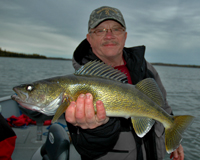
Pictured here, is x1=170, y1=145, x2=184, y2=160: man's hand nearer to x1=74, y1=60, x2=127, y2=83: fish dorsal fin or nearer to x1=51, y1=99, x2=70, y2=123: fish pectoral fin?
x1=74, y1=60, x2=127, y2=83: fish dorsal fin

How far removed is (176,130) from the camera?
2658 millimetres

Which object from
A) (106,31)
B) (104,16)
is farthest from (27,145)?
(104,16)

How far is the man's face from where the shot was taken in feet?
10.8

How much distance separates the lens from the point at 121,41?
11.2ft

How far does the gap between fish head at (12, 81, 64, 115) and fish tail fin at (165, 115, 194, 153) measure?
183cm

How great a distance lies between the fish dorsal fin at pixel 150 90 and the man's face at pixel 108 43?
3.13 ft

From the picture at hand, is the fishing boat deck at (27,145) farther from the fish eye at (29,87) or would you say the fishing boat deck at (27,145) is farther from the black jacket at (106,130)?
the fish eye at (29,87)

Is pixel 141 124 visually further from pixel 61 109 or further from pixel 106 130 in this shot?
pixel 61 109

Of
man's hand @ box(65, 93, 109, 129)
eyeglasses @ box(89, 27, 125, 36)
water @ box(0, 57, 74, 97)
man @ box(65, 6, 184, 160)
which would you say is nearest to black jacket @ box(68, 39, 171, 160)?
man @ box(65, 6, 184, 160)

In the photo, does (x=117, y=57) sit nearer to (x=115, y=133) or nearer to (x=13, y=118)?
(x=115, y=133)

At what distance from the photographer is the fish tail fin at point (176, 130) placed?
8.62 feet

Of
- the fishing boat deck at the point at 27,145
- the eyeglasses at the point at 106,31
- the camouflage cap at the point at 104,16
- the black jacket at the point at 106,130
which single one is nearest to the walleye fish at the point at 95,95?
the black jacket at the point at 106,130

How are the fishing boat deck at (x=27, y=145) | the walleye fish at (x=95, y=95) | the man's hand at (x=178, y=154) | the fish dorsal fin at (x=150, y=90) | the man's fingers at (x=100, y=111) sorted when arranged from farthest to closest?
the fishing boat deck at (x=27, y=145) < the man's hand at (x=178, y=154) < the fish dorsal fin at (x=150, y=90) < the walleye fish at (x=95, y=95) < the man's fingers at (x=100, y=111)

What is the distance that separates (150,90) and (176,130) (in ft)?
2.54
